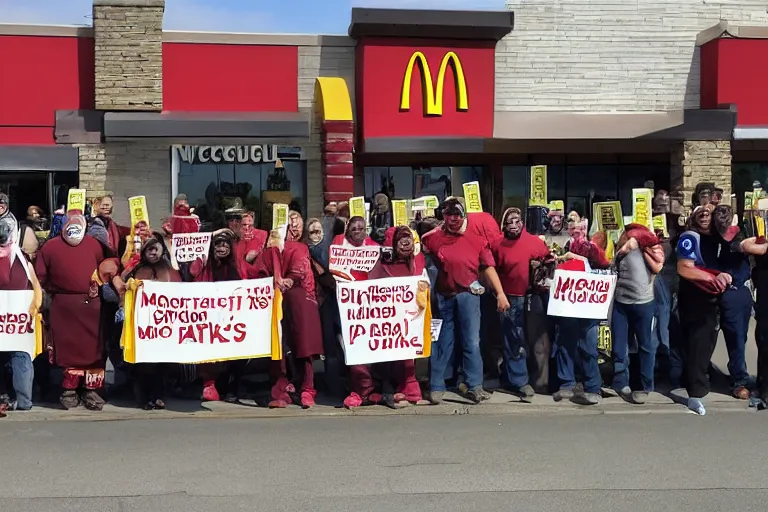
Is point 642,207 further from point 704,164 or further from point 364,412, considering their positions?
point 704,164

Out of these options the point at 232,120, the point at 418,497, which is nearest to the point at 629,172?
the point at 232,120

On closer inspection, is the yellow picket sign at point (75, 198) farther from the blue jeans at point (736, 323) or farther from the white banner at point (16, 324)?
the blue jeans at point (736, 323)

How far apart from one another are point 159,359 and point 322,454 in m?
2.27

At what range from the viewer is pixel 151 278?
834cm

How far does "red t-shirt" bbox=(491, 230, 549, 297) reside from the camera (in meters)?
8.74

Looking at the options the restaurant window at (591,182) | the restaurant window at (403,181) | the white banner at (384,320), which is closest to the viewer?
the white banner at (384,320)

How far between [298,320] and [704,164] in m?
9.74

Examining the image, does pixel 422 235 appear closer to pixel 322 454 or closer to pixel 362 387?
pixel 362 387

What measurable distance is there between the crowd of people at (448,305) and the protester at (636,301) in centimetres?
1

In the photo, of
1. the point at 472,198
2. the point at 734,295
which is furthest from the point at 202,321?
the point at 734,295

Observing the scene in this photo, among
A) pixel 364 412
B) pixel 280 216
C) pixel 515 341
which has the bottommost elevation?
pixel 364 412

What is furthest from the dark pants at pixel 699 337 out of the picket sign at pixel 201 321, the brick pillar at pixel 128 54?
the brick pillar at pixel 128 54

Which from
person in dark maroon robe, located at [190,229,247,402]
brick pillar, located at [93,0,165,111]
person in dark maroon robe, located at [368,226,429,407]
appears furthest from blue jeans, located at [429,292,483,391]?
brick pillar, located at [93,0,165,111]

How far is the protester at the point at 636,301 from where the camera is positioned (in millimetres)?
8742
